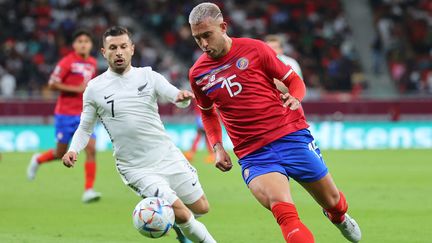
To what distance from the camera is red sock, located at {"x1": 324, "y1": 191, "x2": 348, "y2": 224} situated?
306 inches

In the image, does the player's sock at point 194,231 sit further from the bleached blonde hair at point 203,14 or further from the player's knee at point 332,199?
the bleached blonde hair at point 203,14

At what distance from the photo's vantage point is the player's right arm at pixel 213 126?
24.3 feet

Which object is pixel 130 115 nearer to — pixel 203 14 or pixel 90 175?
pixel 203 14

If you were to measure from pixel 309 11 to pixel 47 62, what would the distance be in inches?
385

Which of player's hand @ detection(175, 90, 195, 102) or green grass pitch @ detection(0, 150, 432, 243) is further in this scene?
green grass pitch @ detection(0, 150, 432, 243)

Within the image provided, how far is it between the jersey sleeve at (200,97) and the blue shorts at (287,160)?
0.63 meters

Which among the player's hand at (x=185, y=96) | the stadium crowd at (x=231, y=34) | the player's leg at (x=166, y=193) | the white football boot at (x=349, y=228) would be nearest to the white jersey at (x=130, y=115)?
the player's leg at (x=166, y=193)

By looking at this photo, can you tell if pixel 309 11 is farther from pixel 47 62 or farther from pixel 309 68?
pixel 47 62

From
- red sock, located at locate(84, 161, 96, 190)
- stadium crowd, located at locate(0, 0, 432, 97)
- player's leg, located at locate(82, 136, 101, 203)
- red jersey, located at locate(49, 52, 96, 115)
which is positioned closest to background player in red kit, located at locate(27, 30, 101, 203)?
red jersey, located at locate(49, 52, 96, 115)

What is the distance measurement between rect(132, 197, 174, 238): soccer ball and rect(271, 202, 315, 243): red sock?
3.27 ft

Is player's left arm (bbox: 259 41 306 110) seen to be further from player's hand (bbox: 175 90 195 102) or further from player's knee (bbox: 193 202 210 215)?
player's knee (bbox: 193 202 210 215)

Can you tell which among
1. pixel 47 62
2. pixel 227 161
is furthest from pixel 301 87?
pixel 47 62

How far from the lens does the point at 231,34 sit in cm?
2969

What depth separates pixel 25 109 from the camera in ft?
80.9
